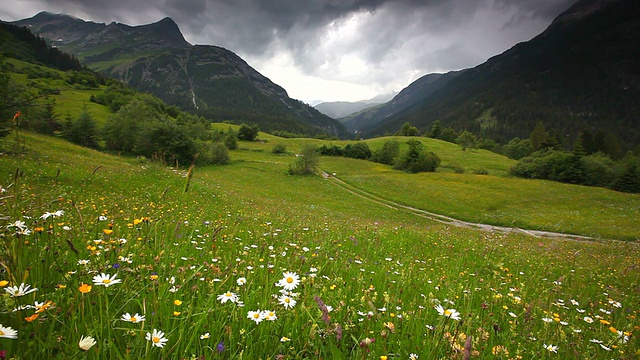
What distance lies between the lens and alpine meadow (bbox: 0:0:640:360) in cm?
204

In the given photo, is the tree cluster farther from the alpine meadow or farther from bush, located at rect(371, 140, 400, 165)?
the alpine meadow

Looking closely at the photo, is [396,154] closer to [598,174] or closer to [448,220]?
[598,174]

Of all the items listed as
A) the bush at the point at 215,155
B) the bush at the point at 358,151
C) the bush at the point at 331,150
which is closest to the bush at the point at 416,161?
the bush at the point at 358,151

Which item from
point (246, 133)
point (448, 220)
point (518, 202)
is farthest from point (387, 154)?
point (246, 133)

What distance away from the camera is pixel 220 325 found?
214 centimetres

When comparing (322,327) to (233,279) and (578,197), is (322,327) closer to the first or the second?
(233,279)

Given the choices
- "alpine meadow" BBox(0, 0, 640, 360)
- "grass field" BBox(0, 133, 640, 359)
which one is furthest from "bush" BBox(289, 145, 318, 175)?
"grass field" BBox(0, 133, 640, 359)

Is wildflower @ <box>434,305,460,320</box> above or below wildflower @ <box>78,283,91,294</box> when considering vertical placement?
below

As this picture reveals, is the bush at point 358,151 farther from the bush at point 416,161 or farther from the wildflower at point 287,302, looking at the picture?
the wildflower at point 287,302

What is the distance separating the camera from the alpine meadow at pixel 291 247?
6.68 feet

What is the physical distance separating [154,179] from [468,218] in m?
39.9

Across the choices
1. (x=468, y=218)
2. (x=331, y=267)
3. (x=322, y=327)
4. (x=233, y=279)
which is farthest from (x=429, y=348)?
(x=468, y=218)

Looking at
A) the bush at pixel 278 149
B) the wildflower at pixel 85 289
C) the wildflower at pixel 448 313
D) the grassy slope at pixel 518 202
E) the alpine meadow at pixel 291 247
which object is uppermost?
the wildflower at pixel 85 289

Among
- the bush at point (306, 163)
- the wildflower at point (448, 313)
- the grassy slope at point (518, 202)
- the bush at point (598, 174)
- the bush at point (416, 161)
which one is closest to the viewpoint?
the wildflower at point (448, 313)
